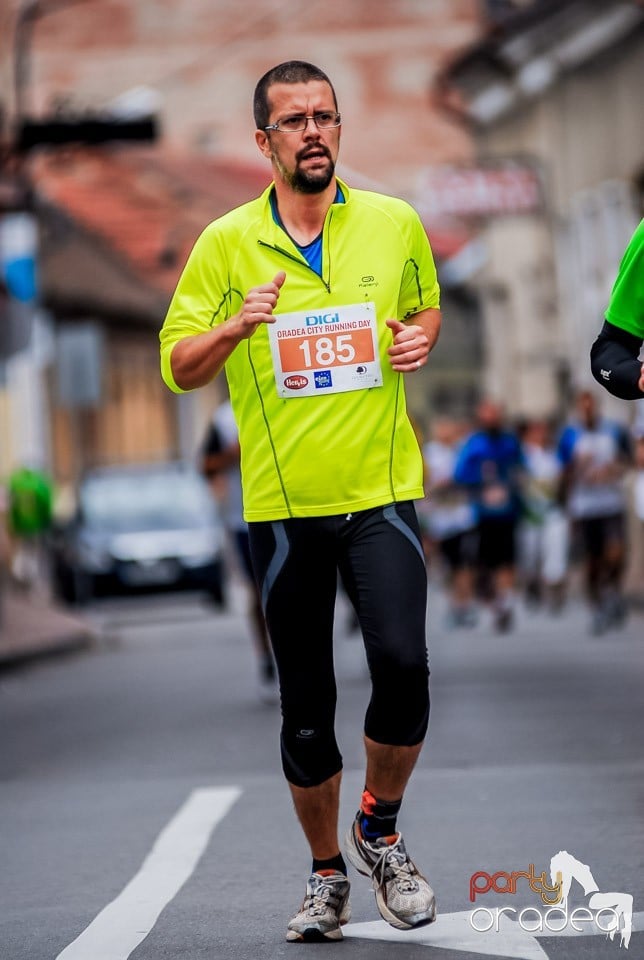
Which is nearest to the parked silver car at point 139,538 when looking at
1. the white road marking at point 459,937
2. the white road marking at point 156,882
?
the white road marking at point 156,882

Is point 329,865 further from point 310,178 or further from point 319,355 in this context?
point 310,178

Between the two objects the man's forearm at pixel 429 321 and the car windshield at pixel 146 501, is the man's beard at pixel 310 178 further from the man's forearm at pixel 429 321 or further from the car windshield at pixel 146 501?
the car windshield at pixel 146 501

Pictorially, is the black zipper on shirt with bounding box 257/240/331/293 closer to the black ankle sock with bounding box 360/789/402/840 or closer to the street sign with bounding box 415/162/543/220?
the black ankle sock with bounding box 360/789/402/840

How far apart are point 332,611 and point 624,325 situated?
99 centimetres

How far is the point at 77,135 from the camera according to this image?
23.3 meters

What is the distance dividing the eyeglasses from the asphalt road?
1260 millimetres

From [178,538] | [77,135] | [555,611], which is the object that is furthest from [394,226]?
[178,538]

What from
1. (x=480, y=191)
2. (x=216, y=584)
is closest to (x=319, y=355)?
(x=216, y=584)

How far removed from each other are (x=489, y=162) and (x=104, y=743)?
71.0 ft

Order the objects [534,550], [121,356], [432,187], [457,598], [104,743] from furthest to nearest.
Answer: [121,356]
[432,187]
[534,550]
[457,598]
[104,743]

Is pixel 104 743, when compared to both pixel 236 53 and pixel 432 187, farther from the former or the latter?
pixel 236 53

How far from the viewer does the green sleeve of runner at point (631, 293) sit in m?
5.38

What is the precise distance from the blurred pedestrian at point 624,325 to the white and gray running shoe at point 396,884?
1223mm

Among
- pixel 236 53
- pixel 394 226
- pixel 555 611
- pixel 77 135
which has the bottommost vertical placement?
pixel 555 611
